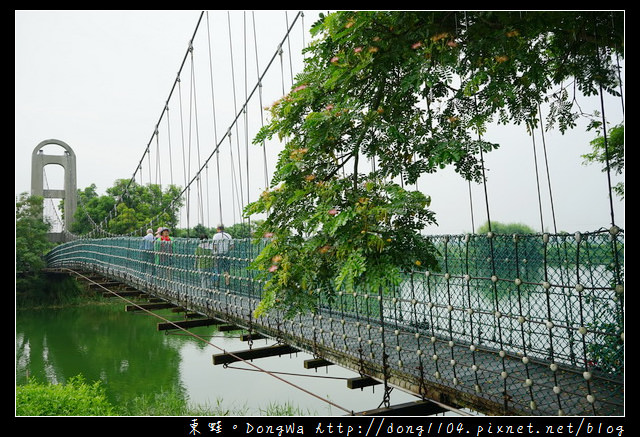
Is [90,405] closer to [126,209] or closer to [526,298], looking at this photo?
[526,298]

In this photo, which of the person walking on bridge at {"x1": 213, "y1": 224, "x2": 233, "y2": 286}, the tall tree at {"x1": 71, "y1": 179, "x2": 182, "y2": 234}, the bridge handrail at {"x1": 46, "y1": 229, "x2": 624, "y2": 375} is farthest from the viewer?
the tall tree at {"x1": 71, "y1": 179, "x2": 182, "y2": 234}

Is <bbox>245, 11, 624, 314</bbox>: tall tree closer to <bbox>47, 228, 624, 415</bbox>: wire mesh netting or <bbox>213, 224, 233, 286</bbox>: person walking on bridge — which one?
<bbox>47, 228, 624, 415</bbox>: wire mesh netting

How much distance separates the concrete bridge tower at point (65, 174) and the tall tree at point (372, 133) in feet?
80.8

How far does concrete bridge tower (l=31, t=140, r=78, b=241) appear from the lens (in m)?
24.9

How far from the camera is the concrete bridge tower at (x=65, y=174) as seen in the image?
24906 mm

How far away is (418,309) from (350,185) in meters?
0.97

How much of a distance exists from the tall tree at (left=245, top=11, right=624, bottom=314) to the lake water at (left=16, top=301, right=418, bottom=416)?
6955 millimetres

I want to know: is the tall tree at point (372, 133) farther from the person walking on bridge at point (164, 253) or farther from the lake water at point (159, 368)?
the lake water at point (159, 368)

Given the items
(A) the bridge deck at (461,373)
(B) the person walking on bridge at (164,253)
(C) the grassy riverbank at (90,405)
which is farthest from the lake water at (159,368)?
(A) the bridge deck at (461,373)

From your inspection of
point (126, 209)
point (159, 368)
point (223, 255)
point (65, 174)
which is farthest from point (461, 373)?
point (65, 174)

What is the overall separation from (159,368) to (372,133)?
13.1m

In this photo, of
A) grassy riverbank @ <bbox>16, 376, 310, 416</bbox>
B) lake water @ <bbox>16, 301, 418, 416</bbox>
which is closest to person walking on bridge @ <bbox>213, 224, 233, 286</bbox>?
lake water @ <bbox>16, 301, 418, 416</bbox>
